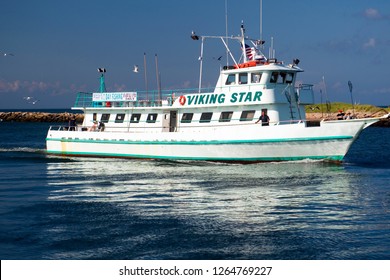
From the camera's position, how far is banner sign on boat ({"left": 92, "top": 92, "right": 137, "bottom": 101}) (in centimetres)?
3353

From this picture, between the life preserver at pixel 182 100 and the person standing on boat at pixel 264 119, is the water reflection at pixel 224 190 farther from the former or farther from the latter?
the life preserver at pixel 182 100

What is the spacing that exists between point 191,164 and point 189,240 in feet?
53.5

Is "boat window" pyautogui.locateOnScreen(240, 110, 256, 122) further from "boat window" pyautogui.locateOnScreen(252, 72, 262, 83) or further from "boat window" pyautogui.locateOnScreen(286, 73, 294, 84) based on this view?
"boat window" pyautogui.locateOnScreen(286, 73, 294, 84)

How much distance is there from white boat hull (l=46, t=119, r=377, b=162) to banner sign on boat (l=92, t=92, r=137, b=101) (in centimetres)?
247

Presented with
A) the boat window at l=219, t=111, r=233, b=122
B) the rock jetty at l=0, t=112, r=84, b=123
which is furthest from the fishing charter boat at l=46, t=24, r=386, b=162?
the rock jetty at l=0, t=112, r=84, b=123

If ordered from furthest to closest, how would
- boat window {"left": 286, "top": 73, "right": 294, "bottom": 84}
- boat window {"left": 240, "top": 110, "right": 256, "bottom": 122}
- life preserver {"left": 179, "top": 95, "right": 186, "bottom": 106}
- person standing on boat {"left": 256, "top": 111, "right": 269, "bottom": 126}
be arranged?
life preserver {"left": 179, "top": 95, "right": 186, "bottom": 106} → boat window {"left": 286, "top": 73, "right": 294, "bottom": 84} → boat window {"left": 240, "top": 110, "right": 256, "bottom": 122} → person standing on boat {"left": 256, "top": 111, "right": 269, "bottom": 126}

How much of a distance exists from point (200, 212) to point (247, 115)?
45.0ft

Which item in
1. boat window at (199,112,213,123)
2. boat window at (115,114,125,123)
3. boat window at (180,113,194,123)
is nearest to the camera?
boat window at (199,112,213,123)

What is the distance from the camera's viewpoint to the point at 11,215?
1611 centimetres

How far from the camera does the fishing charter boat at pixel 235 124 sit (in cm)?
2698

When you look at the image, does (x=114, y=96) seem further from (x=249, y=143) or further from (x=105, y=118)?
(x=249, y=143)

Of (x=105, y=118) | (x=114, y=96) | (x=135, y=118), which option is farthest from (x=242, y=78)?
(x=105, y=118)

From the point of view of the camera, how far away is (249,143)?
2791 centimetres
